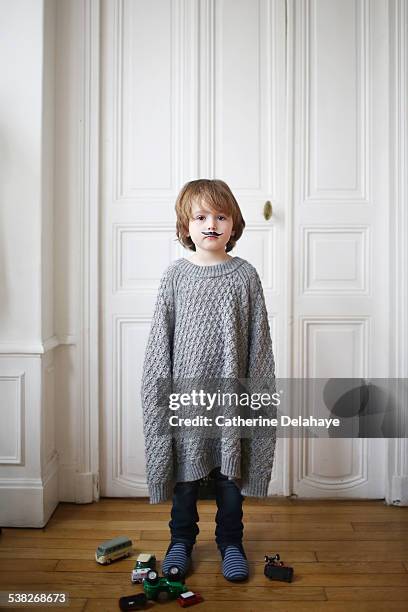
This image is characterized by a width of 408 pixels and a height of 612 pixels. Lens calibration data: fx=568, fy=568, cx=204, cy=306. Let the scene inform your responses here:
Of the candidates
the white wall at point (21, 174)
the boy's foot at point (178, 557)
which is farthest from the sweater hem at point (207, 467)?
the white wall at point (21, 174)

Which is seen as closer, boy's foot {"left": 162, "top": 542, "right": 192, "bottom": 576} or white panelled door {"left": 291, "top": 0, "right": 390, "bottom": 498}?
boy's foot {"left": 162, "top": 542, "right": 192, "bottom": 576}

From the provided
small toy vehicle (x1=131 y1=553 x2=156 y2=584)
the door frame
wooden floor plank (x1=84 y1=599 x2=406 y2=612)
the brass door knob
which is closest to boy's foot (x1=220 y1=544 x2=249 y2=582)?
wooden floor plank (x1=84 y1=599 x2=406 y2=612)

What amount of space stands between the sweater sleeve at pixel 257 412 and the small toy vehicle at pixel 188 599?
0.33 metres

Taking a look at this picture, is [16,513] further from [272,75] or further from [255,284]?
[272,75]

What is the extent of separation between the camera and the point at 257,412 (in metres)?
1.79

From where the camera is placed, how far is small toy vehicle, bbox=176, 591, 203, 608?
5.25ft

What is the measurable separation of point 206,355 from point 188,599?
70 centimetres

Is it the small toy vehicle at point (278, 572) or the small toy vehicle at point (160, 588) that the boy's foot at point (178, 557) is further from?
the small toy vehicle at point (278, 572)

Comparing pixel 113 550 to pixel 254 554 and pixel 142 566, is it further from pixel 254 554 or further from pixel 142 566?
pixel 254 554

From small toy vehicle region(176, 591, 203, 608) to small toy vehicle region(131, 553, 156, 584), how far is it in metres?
0.15

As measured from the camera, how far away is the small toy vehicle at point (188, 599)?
63.0 inches

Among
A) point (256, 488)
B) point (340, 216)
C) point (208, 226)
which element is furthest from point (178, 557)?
point (340, 216)

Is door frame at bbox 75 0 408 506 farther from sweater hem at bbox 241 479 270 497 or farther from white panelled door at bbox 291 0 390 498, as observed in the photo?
sweater hem at bbox 241 479 270 497

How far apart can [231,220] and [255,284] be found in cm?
22
